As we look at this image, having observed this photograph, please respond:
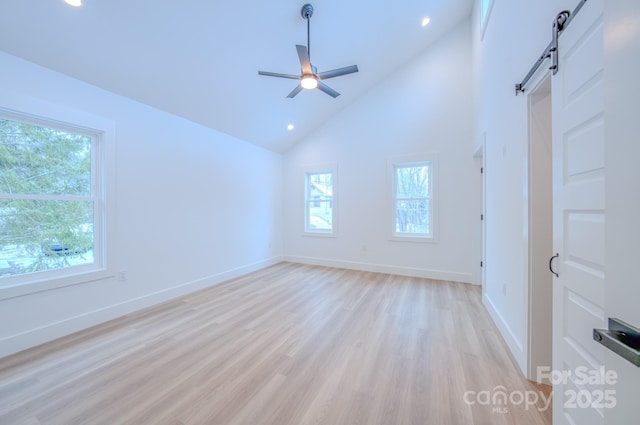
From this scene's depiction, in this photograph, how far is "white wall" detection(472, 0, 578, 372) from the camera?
1807mm

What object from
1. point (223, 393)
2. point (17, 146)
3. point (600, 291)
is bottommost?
point (223, 393)

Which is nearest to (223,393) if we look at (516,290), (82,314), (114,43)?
(82,314)

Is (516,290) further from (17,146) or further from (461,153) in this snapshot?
(17,146)

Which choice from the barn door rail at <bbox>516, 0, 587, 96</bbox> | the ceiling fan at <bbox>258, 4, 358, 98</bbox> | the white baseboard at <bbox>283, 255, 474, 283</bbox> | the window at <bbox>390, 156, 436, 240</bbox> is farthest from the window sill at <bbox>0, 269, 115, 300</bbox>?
the window at <bbox>390, 156, 436, 240</bbox>

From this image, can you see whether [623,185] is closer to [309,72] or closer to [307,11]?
[309,72]

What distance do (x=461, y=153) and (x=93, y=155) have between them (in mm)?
5309

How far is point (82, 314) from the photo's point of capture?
2576 mm

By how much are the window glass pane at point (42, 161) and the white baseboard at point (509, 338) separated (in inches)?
177

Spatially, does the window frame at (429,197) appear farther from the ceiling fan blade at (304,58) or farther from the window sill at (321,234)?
the ceiling fan blade at (304,58)

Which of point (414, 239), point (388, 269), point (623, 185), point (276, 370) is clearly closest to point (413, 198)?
point (414, 239)

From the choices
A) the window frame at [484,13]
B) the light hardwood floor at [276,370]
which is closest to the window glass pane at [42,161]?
the light hardwood floor at [276,370]

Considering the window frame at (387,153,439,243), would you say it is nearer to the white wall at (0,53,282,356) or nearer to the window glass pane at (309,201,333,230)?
the window glass pane at (309,201,333,230)

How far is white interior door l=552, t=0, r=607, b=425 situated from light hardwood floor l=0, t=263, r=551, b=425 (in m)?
0.65

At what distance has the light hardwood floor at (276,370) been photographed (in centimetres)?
150
